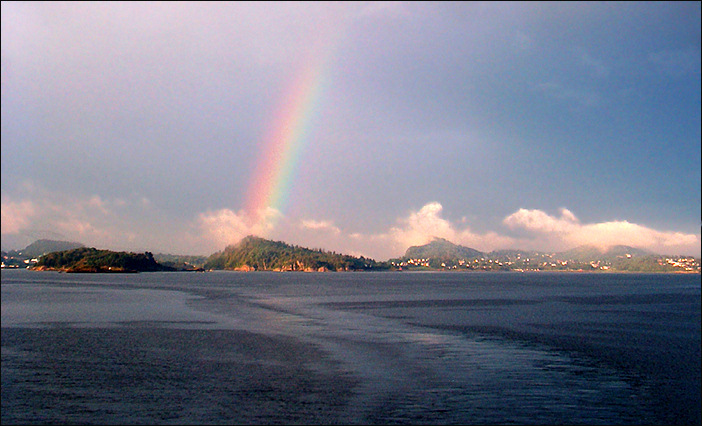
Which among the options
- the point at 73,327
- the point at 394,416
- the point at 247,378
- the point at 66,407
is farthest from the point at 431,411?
the point at 73,327

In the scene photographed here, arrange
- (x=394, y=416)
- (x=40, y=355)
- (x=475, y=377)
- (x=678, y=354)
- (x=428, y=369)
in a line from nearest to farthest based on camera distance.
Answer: (x=394, y=416), (x=475, y=377), (x=428, y=369), (x=40, y=355), (x=678, y=354)

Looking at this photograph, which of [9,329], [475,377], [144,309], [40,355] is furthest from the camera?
[144,309]

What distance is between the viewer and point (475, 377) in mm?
38594

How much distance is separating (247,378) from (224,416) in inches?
357

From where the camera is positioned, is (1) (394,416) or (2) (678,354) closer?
(1) (394,416)

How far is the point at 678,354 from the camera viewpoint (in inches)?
1981

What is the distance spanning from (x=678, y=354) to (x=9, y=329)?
72.4m

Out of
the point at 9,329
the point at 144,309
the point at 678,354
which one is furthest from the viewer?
the point at 144,309

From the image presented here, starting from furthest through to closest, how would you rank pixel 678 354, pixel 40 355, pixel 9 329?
pixel 9 329 → pixel 678 354 → pixel 40 355

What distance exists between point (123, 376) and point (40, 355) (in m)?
12.5

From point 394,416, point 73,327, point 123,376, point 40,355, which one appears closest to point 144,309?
point 73,327

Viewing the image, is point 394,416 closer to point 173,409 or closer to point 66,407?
point 173,409

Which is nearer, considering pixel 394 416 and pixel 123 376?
pixel 394 416

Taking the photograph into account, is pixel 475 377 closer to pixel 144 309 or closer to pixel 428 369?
pixel 428 369
